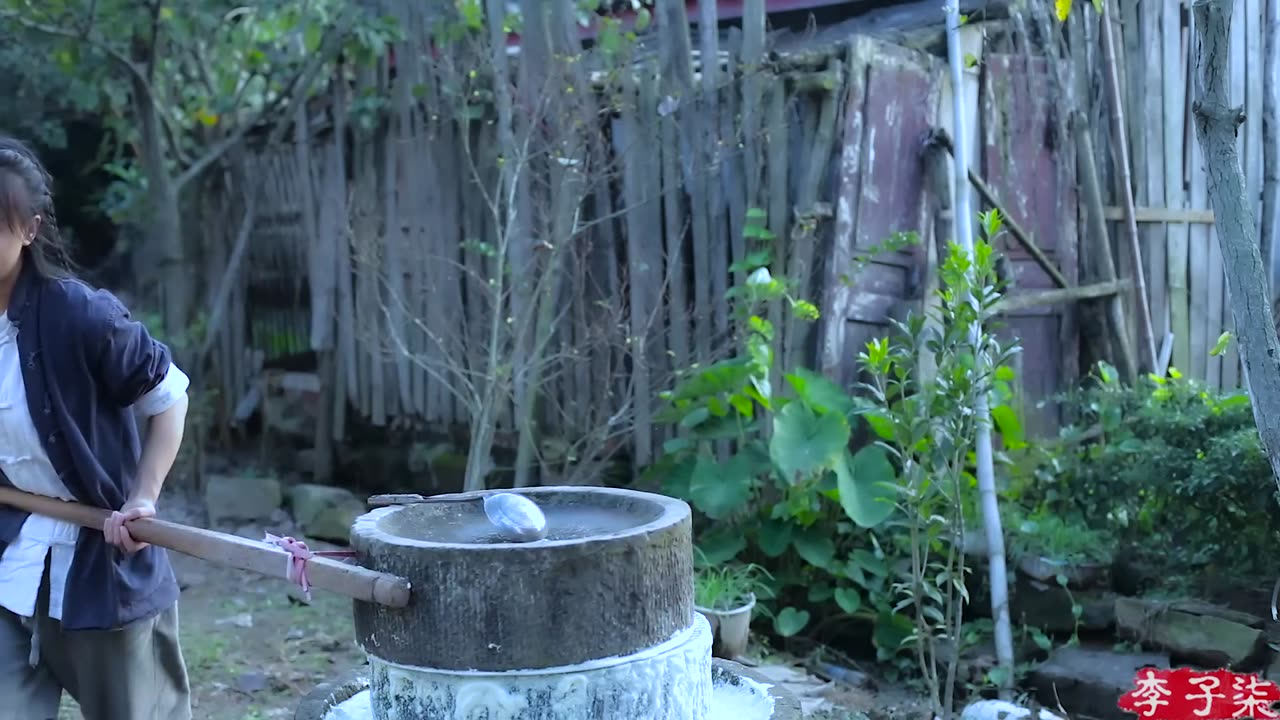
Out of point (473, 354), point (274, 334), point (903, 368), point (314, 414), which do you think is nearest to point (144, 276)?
point (274, 334)

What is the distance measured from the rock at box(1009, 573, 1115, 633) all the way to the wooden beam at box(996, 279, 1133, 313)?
1387mm

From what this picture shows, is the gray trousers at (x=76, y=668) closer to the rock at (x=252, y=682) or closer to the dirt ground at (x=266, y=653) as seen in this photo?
the dirt ground at (x=266, y=653)

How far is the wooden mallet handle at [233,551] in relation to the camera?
8.08 feet

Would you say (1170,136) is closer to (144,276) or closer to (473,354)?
(473,354)

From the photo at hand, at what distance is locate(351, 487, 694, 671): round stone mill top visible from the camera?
2.45m

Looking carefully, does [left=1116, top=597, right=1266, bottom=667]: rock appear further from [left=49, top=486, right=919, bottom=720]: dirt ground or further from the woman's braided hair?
the woman's braided hair

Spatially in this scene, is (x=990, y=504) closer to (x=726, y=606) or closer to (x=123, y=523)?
(x=726, y=606)

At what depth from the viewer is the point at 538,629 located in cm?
246

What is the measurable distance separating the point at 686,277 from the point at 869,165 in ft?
3.28

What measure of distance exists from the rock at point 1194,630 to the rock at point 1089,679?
0.08m

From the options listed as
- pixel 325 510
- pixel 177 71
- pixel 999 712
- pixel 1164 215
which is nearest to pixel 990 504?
pixel 999 712

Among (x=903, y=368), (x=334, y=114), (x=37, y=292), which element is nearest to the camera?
(x=37, y=292)

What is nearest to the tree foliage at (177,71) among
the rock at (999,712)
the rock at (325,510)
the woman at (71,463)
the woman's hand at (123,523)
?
the rock at (325,510)

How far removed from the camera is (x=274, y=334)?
26.0ft
